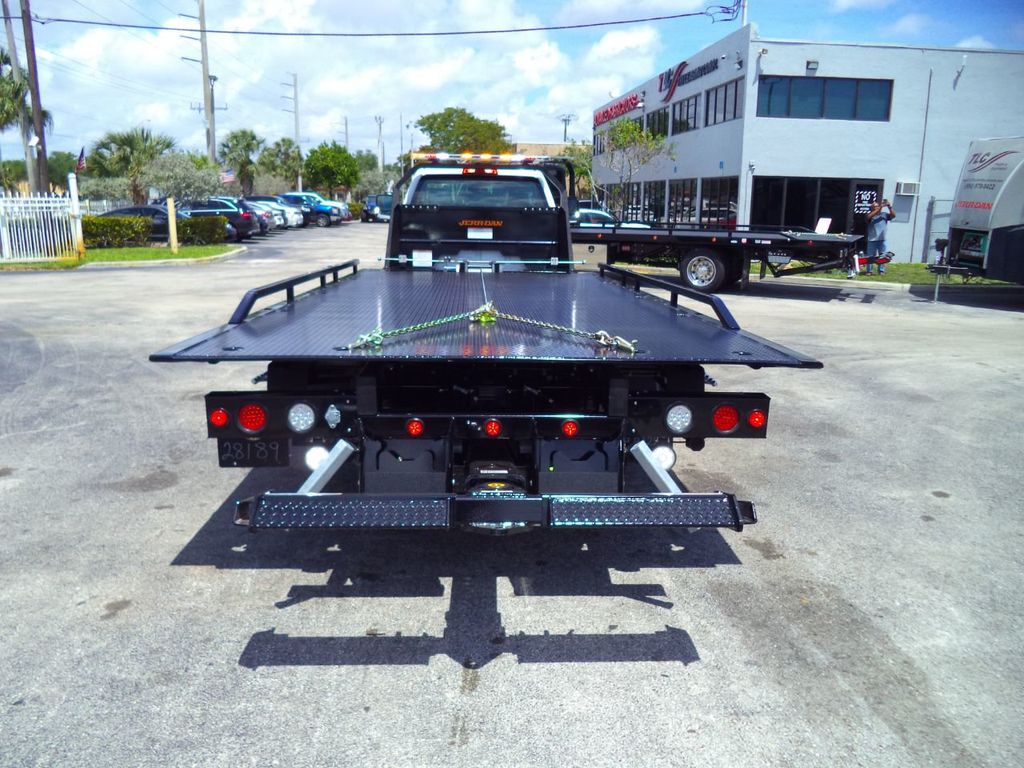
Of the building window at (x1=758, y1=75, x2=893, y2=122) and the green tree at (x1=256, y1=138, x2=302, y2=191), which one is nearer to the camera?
the building window at (x1=758, y1=75, x2=893, y2=122)

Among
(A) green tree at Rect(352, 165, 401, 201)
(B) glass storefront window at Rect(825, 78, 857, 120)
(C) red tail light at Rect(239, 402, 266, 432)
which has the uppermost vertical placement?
(B) glass storefront window at Rect(825, 78, 857, 120)

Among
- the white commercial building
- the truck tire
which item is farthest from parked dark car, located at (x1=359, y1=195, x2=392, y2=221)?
the truck tire

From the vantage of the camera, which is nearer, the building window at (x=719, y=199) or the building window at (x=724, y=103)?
the building window at (x=724, y=103)

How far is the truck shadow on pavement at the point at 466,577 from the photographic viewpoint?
369 centimetres

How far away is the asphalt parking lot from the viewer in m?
3.10

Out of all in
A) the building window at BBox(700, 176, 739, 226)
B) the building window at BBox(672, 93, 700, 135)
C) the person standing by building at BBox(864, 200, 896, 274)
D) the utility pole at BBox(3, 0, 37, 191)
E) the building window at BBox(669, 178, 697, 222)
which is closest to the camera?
the person standing by building at BBox(864, 200, 896, 274)

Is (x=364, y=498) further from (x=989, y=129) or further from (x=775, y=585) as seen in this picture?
(x=989, y=129)

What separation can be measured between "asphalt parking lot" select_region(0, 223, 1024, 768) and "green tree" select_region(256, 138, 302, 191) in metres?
73.4

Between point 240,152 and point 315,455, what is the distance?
67624mm

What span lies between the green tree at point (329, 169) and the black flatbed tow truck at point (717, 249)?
2225 inches

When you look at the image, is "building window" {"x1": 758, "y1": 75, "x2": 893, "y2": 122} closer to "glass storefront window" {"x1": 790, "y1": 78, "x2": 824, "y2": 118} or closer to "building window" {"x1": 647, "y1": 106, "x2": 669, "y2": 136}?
"glass storefront window" {"x1": 790, "y1": 78, "x2": 824, "y2": 118}

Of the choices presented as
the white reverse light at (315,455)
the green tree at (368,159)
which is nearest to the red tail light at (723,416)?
the white reverse light at (315,455)

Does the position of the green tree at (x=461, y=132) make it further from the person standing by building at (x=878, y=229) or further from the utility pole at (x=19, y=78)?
the person standing by building at (x=878, y=229)

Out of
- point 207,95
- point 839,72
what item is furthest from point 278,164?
point 839,72
